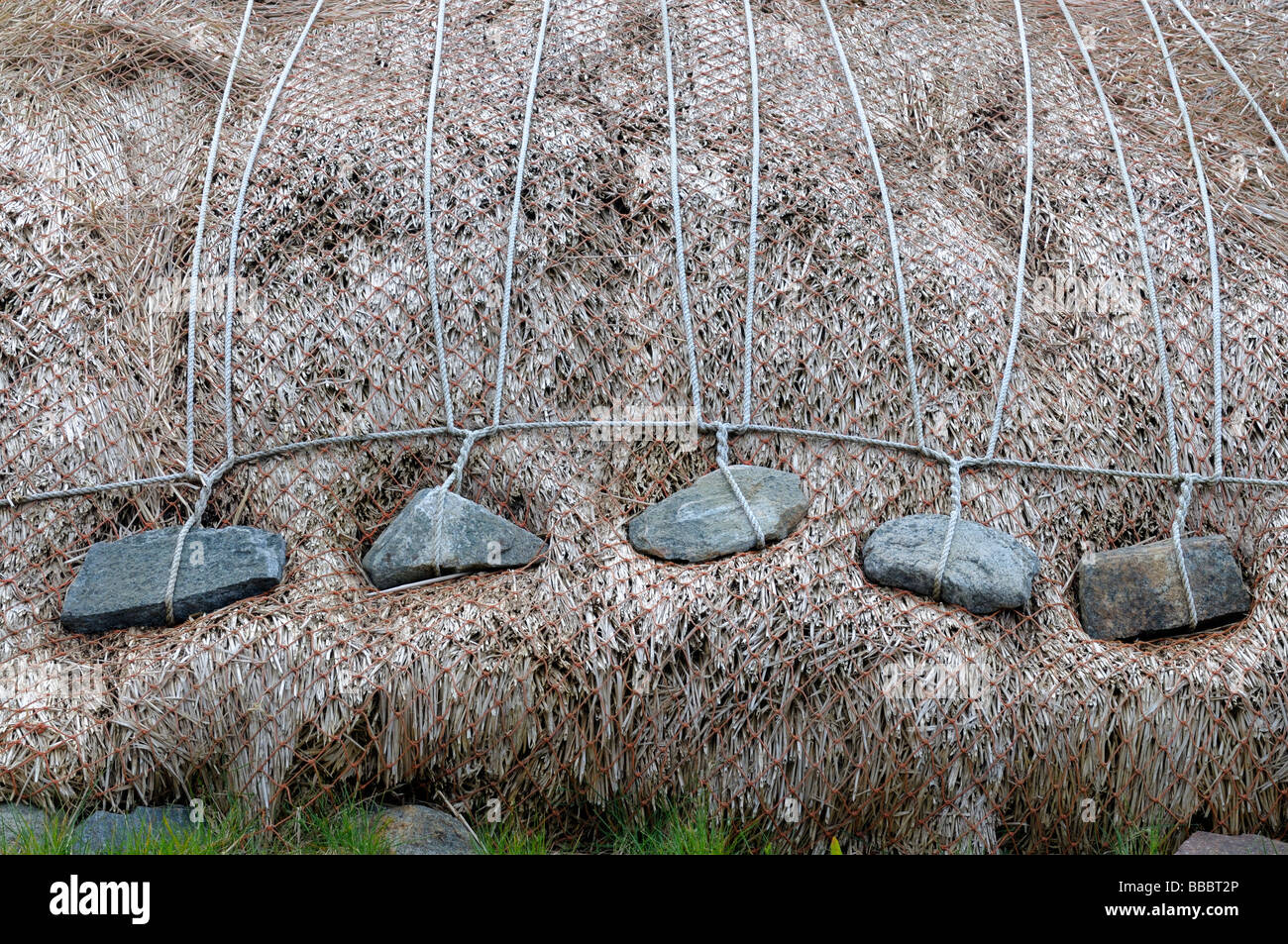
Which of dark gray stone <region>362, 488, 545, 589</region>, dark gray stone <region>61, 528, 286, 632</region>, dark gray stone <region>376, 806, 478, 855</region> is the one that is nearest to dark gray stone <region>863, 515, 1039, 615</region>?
dark gray stone <region>362, 488, 545, 589</region>

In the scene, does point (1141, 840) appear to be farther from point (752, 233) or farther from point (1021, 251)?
point (752, 233)

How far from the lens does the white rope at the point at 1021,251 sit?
3.35 metres

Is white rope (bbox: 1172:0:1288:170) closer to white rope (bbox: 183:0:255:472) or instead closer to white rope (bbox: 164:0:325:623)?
white rope (bbox: 164:0:325:623)

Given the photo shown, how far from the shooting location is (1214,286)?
11.5ft

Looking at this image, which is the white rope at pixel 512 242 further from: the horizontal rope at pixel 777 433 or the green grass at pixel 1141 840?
the green grass at pixel 1141 840

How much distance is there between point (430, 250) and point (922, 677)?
6.91ft

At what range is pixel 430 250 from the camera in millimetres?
3434

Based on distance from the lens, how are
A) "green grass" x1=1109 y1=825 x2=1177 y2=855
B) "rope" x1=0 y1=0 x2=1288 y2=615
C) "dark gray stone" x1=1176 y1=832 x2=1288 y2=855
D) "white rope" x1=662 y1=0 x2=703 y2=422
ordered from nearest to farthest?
"dark gray stone" x1=1176 y1=832 x2=1288 y2=855
"green grass" x1=1109 y1=825 x2=1177 y2=855
"rope" x1=0 y1=0 x2=1288 y2=615
"white rope" x1=662 y1=0 x2=703 y2=422

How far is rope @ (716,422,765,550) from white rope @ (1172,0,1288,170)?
2569 millimetres

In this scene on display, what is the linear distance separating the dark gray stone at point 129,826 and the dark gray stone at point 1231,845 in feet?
8.68

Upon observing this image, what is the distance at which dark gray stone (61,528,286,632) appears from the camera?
2.95 m

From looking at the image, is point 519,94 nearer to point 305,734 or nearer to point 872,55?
point 872,55

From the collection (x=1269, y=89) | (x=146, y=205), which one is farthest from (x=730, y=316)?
(x=1269, y=89)

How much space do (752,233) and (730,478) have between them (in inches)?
36.4
